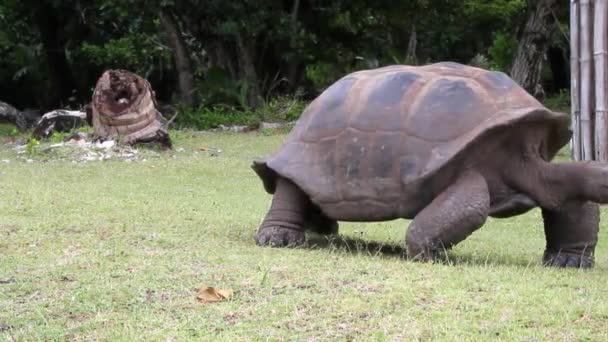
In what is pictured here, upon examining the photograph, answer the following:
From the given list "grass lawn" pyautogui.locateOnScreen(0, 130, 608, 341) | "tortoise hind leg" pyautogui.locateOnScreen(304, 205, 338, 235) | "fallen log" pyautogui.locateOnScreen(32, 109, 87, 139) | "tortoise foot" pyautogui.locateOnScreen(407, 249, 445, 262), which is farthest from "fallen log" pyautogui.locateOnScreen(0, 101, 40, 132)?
"tortoise foot" pyautogui.locateOnScreen(407, 249, 445, 262)

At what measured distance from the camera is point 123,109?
13234 millimetres

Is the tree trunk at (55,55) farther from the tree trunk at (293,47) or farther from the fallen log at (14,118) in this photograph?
the tree trunk at (293,47)

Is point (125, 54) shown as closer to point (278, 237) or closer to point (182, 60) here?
point (182, 60)

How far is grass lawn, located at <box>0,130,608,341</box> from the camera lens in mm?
4070

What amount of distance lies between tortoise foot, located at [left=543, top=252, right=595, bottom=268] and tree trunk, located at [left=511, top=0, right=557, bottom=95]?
42.4 feet

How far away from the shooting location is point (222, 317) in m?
4.25

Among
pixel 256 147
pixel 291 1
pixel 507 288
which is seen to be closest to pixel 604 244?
pixel 507 288

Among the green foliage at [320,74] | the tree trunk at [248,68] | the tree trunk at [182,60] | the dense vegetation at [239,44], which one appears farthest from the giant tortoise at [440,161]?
the green foliage at [320,74]

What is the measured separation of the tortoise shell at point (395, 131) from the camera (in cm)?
595

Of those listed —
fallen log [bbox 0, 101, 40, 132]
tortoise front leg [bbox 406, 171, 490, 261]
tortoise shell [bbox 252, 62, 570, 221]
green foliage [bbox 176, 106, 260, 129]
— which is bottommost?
fallen log [bbox 0, 101, 40, 132]

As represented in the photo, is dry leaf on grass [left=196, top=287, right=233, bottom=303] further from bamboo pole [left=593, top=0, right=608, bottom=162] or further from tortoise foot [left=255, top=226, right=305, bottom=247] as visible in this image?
bamboo pole [left=593, top=0, right=608, bottom=162]

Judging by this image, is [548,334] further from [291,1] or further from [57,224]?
[291,1]

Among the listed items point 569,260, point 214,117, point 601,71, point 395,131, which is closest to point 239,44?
point 214,117

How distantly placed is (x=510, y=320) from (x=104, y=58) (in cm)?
2060
